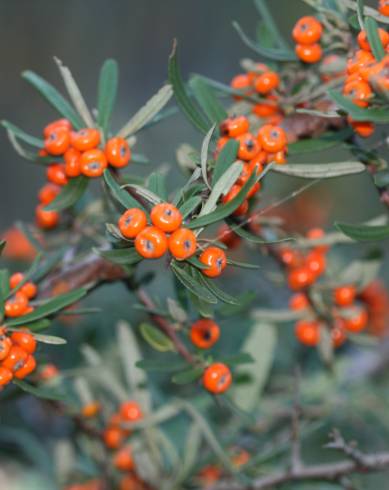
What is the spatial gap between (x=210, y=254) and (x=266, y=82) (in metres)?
0.56

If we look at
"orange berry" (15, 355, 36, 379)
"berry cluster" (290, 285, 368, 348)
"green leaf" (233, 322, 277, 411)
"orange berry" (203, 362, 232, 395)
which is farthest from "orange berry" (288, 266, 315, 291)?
"orange berry" (15, 355, 36, 379)

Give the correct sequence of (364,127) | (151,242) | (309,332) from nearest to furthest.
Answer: (151,242), (364,127), (309,332)

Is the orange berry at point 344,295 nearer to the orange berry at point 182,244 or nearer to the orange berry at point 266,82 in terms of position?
the orange berry at point 266,82

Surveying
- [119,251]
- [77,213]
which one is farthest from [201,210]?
[77,213]

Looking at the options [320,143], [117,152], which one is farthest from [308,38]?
[117,152]

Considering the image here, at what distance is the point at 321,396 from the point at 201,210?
140 cm

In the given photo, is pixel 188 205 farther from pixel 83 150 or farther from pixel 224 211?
pixel 83 150

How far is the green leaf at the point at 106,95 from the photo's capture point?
1697 millimetres

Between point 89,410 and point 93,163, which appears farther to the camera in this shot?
point 89,410

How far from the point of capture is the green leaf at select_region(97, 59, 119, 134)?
1697 mm

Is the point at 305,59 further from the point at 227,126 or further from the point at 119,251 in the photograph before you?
the point at 119,251

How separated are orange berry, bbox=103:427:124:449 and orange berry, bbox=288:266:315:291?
0.71m

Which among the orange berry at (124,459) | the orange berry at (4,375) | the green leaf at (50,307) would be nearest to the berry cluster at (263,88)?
the green leaf at (50,307)

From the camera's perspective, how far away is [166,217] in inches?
50.8
